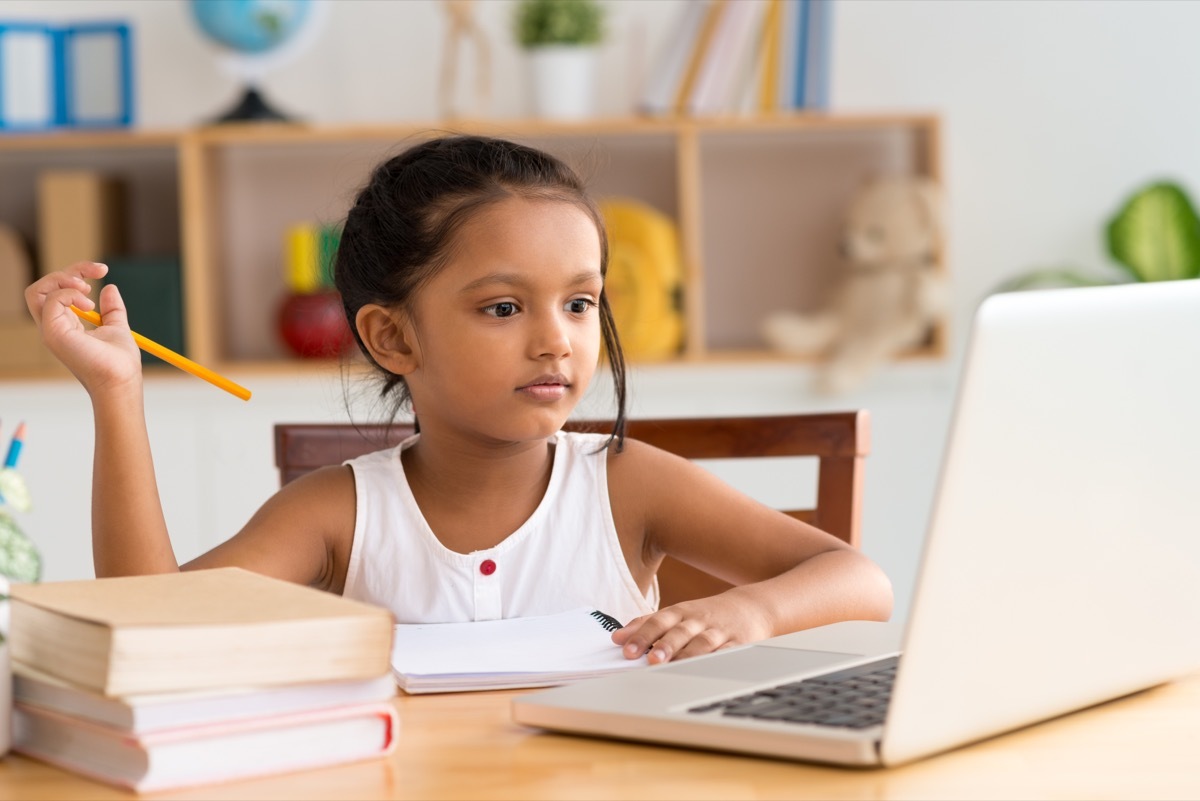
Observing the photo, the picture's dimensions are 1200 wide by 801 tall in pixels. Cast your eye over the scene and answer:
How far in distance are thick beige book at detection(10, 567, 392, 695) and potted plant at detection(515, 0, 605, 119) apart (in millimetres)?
2367

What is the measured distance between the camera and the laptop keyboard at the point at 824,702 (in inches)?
25.9

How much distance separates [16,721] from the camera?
70 centimetres

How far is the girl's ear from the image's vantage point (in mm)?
1274

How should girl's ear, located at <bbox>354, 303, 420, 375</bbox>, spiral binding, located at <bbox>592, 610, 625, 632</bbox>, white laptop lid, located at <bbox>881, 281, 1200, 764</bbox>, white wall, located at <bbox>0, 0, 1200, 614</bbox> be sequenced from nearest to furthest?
white laptop lid, located at <bbox>881, 281, 1200, 764</bbox>, spiral binding, located at <bbox>592, 610, 625, 632</bbox>, girl's ear, located at <bbox>354, 303, 420, 375</bbox>, white wall, located at <bbox>0, 0, 1200, 614</bbox>

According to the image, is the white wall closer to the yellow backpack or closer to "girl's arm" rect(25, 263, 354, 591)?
the yellow backpack

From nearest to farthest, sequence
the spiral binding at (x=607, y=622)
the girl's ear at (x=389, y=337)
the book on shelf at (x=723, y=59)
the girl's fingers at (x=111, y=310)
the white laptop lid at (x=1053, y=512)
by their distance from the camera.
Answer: the white laptop lid at (x=1053, y=512), the spiral binding at (x=607, y=622), the girl's fingers at (x=111, y=310), the girl's ear at (x=389, y=337), the book on shelf at (x=723, y=59)

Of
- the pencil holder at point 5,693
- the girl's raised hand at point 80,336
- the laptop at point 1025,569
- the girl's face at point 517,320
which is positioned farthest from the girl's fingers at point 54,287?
the laptop at point 1025,569

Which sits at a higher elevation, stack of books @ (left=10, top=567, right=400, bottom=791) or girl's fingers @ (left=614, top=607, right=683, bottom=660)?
stack of books @ (left=10, top=567, right=400, bottom=791)

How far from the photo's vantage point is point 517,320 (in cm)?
116

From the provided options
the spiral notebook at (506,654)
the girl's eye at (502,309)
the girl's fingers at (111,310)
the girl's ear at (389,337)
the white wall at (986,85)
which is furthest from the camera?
the white wall at (986,85)

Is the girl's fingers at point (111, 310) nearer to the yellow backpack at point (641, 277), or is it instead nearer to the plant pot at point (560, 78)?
the yellow backpack at point (641, 277)

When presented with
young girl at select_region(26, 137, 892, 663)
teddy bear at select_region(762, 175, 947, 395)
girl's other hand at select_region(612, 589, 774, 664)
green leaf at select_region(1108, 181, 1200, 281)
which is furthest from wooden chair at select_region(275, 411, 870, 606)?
green leaf at select_region(1108, 181, 1200, 281)

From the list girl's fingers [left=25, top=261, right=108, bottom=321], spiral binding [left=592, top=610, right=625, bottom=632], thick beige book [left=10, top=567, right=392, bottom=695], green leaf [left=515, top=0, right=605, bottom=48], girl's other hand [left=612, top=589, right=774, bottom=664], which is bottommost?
spiral binding [left=592, top=610, right=625, bottom=632]

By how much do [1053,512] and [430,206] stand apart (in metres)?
0.75
